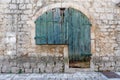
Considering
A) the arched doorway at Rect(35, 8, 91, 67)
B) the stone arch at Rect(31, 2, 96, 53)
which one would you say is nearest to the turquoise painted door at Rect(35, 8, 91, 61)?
the arched doorway at Rect(35, 8, 91, 67)

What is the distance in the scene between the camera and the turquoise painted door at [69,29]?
874cm

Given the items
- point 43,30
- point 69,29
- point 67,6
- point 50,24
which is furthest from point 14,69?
point 67,6

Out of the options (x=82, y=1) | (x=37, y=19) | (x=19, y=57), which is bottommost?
(x=19, y=57)

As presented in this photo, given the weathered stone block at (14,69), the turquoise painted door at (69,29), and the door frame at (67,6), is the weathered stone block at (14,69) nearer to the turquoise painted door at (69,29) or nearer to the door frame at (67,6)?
the door frame at (67,6)

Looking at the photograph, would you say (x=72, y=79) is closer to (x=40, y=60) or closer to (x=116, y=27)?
(x=40, y=60)

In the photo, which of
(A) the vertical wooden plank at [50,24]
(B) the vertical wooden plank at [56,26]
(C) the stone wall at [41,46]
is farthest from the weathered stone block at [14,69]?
(B) the vertical wooden plank at [56,26]

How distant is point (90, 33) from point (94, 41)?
0.31m

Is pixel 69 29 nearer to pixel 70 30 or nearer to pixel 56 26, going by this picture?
pixel 70 30

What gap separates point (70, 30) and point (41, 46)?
3.72 ft

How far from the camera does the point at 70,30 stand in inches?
346

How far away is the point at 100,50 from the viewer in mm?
8820

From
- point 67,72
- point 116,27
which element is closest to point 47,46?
point 67,72

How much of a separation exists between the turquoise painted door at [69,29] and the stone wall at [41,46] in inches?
7.1

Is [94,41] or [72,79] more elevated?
[94,41]
